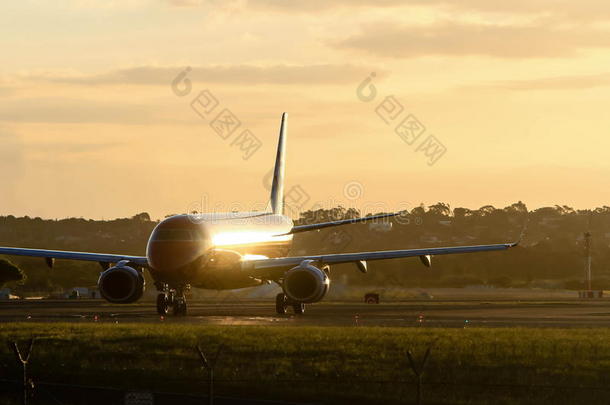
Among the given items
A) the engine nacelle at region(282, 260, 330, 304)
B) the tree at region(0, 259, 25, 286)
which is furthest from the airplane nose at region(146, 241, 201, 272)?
the tree at region(0, 259, 25, 286)

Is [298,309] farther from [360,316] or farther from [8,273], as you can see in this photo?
[8,273]

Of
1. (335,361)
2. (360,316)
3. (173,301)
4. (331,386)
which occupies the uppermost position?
(173,301)

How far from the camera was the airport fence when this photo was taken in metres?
26.1

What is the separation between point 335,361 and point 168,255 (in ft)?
66.9

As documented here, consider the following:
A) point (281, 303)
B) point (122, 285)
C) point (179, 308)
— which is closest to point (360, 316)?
point (281, 303)

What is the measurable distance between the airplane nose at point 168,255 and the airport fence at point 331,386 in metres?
18.6

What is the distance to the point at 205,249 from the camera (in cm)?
5281

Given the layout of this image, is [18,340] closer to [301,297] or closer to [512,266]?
[301,297]

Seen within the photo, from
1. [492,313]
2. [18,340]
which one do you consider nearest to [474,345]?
[18,340]

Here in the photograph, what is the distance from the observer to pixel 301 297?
52.6m

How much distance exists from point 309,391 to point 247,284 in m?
30.1

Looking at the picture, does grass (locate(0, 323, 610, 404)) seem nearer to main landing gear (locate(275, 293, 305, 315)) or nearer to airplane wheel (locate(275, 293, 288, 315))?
main landing gear (locate(275, 293, 305, 315))

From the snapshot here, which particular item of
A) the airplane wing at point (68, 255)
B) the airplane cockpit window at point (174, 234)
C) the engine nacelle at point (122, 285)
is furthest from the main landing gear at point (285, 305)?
the airplane wing at point (68, 255)

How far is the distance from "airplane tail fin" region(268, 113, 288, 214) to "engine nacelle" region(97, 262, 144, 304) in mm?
20992
